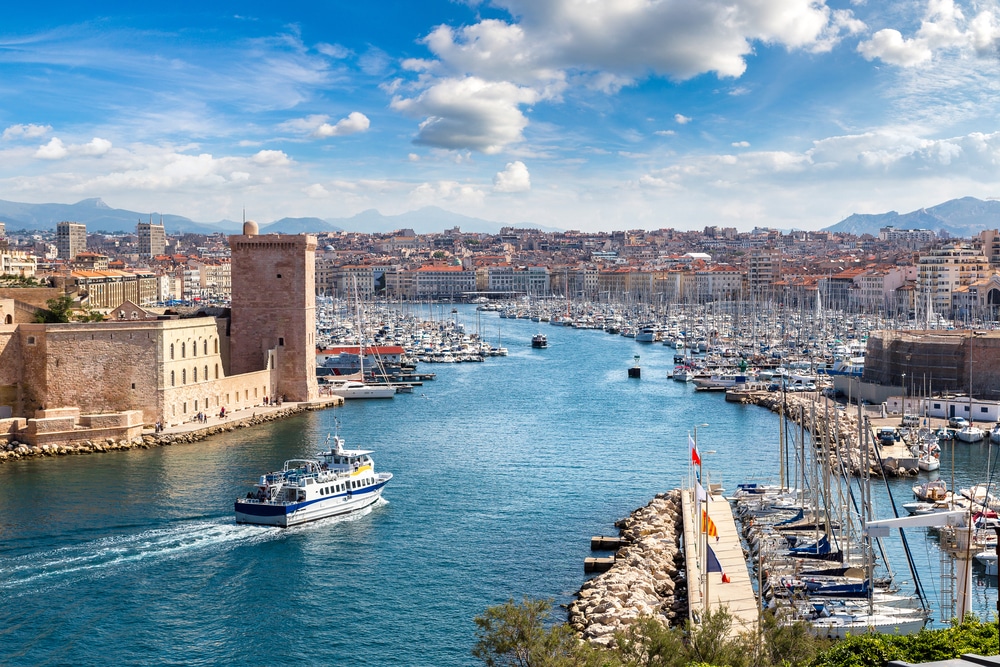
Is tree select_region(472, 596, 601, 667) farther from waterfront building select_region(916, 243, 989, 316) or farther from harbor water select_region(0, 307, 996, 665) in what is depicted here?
waterfront building select_region(916, 243, 989, 316)

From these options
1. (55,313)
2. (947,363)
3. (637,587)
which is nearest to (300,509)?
(637,587)

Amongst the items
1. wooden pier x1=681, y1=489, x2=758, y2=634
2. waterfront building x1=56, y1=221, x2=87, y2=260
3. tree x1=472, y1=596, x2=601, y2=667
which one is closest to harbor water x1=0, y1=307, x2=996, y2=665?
wooden pier x1=681, y1=489, x2=758, y2=634

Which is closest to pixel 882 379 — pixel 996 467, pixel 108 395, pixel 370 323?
pixel 996 467

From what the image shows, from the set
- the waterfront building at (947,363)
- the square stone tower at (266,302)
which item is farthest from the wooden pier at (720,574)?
the square stone tower at (266,302)

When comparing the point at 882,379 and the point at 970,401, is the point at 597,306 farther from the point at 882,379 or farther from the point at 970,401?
the point at 970,401

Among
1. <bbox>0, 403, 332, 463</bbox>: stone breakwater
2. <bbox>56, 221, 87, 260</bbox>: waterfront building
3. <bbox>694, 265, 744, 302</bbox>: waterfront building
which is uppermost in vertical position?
<bbox>56, 221, 87, 260</bbox>: waterfront building

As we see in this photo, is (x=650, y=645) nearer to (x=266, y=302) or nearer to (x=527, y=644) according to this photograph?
(x=527, y=644)
